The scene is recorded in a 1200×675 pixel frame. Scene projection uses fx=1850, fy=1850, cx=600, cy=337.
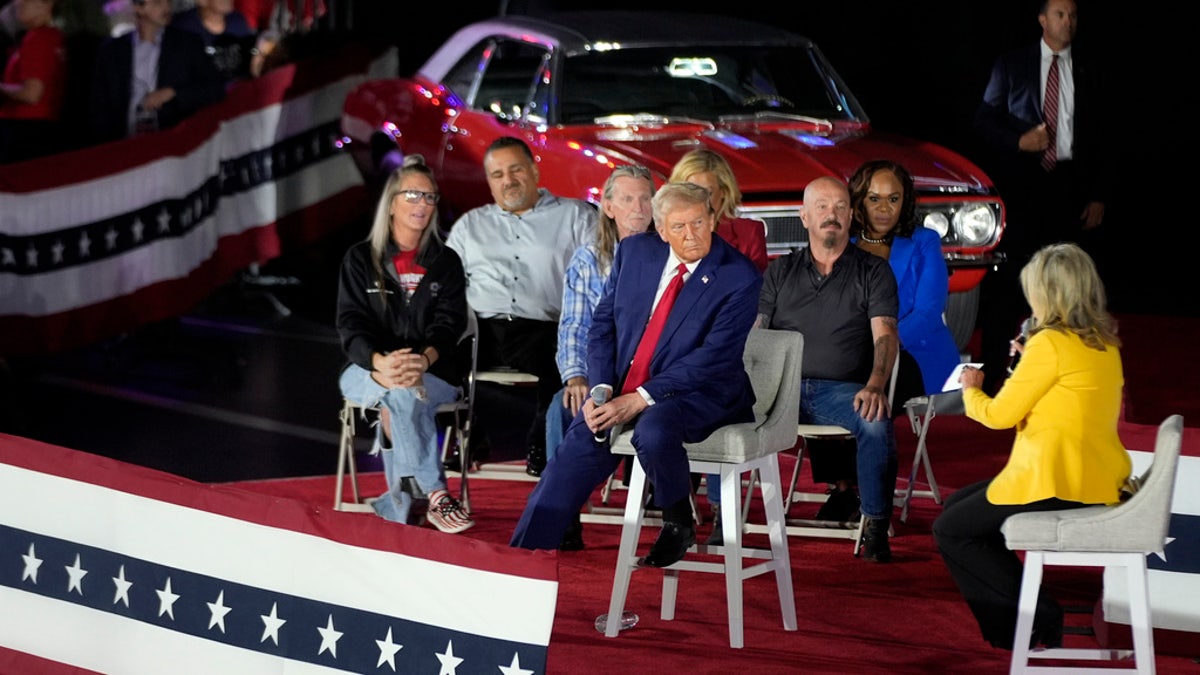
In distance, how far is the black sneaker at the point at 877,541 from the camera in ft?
22.2

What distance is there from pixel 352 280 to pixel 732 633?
2411mm

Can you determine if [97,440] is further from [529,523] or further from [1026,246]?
[1026,246]

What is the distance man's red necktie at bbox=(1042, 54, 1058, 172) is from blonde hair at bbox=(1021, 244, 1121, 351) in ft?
14.8

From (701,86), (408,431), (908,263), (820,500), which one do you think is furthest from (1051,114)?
(408,431)

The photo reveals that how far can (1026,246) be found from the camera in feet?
32.5

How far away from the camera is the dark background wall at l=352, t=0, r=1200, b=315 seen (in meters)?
12.1

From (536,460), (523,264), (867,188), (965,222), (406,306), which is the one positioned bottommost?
(536,460)

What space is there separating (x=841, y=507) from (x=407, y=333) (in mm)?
1855

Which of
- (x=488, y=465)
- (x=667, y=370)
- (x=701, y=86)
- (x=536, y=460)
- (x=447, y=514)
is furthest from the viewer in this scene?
(x=701, y=86)

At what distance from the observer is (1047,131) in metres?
9.71

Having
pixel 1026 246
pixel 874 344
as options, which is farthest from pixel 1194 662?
pixel 1026 246

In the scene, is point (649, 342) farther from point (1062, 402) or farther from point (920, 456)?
point (920, 456)

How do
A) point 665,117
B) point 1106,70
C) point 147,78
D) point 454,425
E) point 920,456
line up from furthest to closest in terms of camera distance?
point 1106,70 → point 147,78 → point 665,117 → point 454,425 → point 920,456

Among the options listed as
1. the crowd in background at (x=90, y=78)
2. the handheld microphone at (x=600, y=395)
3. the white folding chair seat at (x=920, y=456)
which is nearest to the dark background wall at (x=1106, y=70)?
the crowd in background at (x=90, y=78)
